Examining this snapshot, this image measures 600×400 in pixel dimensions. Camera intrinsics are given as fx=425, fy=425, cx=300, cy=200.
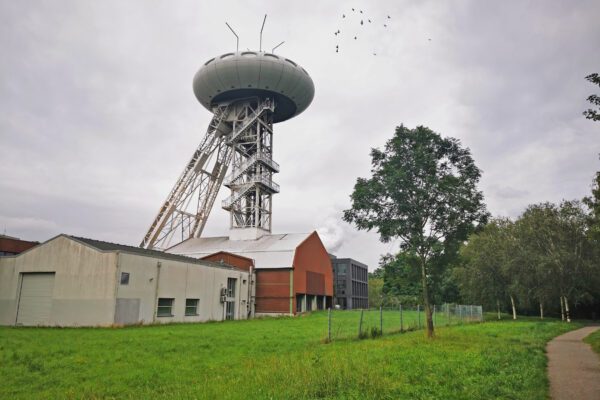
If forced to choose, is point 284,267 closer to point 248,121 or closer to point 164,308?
point 164,308

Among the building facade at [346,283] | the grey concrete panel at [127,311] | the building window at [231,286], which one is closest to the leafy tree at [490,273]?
the building window at [231,286]

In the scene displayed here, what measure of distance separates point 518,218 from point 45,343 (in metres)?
46.1

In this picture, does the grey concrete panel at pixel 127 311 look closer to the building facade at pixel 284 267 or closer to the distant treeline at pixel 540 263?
the building facade at pixel 284 267

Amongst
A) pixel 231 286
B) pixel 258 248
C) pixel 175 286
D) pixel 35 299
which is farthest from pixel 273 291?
pixel 35 299

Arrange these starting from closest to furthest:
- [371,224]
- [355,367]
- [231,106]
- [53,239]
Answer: [355,367], [371,224], [53,239], [231,106]

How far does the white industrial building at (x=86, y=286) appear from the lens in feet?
87.7

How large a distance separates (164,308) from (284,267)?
1728 centimetres

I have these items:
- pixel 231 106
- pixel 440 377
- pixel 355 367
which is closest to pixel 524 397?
pixel 440 377

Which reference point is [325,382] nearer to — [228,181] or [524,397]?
[524,397]

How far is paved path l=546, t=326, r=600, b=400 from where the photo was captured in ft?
29.7

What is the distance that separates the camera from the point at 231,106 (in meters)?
60.9

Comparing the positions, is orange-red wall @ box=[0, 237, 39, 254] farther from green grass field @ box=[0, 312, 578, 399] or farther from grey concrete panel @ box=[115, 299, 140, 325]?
green grass field @ box=[0, 312, 578, 399]

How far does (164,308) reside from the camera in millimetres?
31391

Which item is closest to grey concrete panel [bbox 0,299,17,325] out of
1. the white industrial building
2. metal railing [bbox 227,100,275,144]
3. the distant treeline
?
the white industrial building
